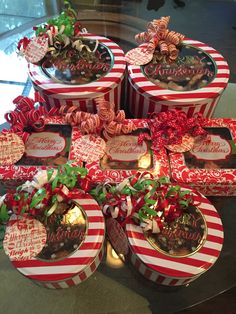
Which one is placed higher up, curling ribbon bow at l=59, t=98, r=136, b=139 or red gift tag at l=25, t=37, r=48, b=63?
red gift tag at l=25, t=37, r=48, b=63

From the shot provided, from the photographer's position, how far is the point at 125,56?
1.24 m

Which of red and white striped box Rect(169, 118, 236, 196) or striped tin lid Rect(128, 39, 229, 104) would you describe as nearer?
red and white striped box Rect(169, 118, 236, 196)

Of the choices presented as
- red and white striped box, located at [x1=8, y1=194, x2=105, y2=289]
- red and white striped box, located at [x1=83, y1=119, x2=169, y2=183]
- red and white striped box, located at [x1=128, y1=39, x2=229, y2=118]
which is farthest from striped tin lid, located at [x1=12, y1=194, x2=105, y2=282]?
red and white striped box, located at [x1=128, y1=39, x2=229, y2=118]

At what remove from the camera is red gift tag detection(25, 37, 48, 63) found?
3.92ft

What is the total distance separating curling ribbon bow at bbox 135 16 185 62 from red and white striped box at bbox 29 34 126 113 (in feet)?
0.55

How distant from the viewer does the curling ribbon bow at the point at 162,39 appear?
1.25 metres

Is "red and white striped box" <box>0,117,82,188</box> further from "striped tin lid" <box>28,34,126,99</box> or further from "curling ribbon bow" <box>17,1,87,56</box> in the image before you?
"curling ribbon bow" <box>17,1,87,56</box>

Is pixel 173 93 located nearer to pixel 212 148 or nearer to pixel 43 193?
pixel 212 148

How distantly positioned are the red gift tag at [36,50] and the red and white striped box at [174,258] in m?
0.76

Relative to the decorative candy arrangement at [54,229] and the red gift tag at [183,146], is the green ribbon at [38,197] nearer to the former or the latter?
the decorative candy arrangement at [54,229]

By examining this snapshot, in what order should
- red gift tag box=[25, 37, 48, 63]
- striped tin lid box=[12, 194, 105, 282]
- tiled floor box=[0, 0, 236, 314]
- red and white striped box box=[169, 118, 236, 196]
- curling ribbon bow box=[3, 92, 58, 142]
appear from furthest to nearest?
tiled floor box=[0, 0, 236, 314], red gift tag box=[25, 37, 48, 63], curling ribbon bow box=[3, 92, 58, 142], red and white striped box box=[169, 118, 236, 196], striped tin lid box=[12, 194, 105, 282]

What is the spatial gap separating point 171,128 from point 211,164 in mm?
182

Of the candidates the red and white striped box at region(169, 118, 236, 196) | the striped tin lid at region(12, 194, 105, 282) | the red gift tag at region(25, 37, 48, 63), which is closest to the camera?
the striped tin lid at region(12, 194, 105, 282)

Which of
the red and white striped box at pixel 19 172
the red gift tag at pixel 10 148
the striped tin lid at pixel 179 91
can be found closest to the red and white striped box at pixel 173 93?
the striped tin lid at pixel 179 91
